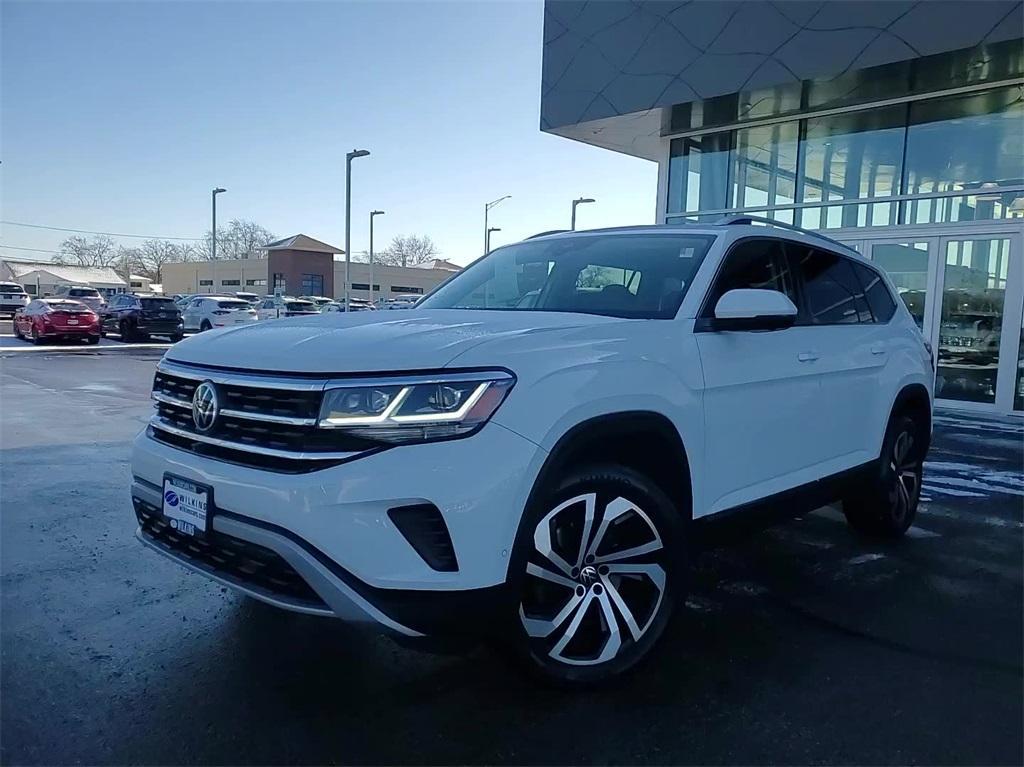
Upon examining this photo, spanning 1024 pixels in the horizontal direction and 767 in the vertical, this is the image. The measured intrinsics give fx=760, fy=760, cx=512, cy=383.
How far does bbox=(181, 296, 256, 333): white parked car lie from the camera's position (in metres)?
27.4

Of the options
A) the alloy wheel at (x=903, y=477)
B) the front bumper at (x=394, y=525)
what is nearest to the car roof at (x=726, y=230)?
the alloy wheel at (x=903, y=477)

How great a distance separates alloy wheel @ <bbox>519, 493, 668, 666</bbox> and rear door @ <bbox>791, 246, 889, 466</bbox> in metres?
1.58

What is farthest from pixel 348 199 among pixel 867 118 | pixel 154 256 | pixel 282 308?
pixel 154 256

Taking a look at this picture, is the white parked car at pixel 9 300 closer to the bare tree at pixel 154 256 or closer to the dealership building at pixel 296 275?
the dealership building at pixel 296 275

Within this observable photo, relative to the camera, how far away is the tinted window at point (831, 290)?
426cm

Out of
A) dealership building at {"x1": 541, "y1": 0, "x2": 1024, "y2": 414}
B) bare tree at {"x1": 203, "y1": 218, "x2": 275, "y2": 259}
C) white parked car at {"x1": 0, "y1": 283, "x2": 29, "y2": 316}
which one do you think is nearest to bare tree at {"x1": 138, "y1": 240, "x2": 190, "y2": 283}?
bare tree at {"x1": 203, "y1": 218, "x2": 275, "y2": 259}

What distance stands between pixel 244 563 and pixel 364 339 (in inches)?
34.8

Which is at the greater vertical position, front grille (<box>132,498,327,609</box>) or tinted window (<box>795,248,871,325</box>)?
tinted window (<box>795,248,871,325</box>)

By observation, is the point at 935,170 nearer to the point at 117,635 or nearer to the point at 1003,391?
the point at 1003,391

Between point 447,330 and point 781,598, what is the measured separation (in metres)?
2.39

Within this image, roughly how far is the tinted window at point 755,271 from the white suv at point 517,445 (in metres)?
0.01

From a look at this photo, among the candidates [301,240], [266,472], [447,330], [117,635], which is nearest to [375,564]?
[266,472]

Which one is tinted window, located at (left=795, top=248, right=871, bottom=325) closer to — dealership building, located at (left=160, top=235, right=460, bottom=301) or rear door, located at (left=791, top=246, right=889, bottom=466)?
rear door, located at (left=791, top=246, right=889, bottom=466)

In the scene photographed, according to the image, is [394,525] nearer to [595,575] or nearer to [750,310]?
[595,575]
